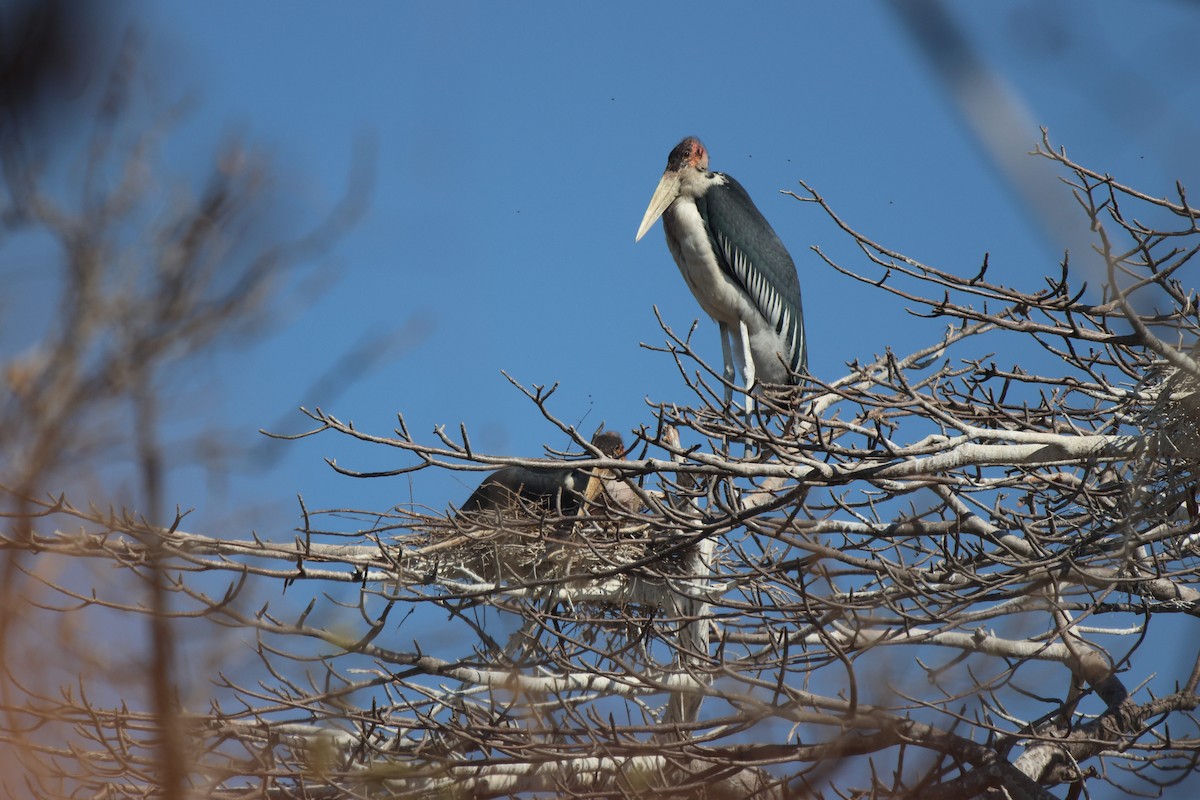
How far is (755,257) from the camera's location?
859 cm

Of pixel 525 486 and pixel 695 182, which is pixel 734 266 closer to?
pixel 695 182

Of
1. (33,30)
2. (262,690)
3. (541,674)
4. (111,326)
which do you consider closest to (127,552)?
(262,690)

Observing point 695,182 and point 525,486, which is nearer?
Result: point 525,486

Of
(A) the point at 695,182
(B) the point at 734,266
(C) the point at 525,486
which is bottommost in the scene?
(C) the point at 525,486

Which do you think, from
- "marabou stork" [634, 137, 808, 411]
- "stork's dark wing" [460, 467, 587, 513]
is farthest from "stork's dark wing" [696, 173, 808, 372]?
"stork's dark wing" [460, 467, 587, 513]

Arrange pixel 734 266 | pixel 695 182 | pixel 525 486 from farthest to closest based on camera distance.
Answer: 1. pixel 695 182
2. pixel 734 266
3. pixel 525 486

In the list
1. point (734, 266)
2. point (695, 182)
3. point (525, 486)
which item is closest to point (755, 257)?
point (734, 266)

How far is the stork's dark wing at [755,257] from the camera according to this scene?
28.0 feet

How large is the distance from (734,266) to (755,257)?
196 millimetres

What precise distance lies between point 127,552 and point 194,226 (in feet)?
9.80

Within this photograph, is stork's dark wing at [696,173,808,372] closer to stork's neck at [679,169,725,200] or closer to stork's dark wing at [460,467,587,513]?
stork's neck at [679,169,725,200]

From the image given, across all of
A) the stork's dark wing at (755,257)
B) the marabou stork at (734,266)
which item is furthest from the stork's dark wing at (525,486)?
the stork's dark wing at (755,257)

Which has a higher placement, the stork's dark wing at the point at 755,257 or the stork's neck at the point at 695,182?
the stork's neck at the point at 695,182

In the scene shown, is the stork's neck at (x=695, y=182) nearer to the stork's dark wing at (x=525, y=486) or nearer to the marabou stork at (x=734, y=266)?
the marabou stork at (x=734, y=266)
